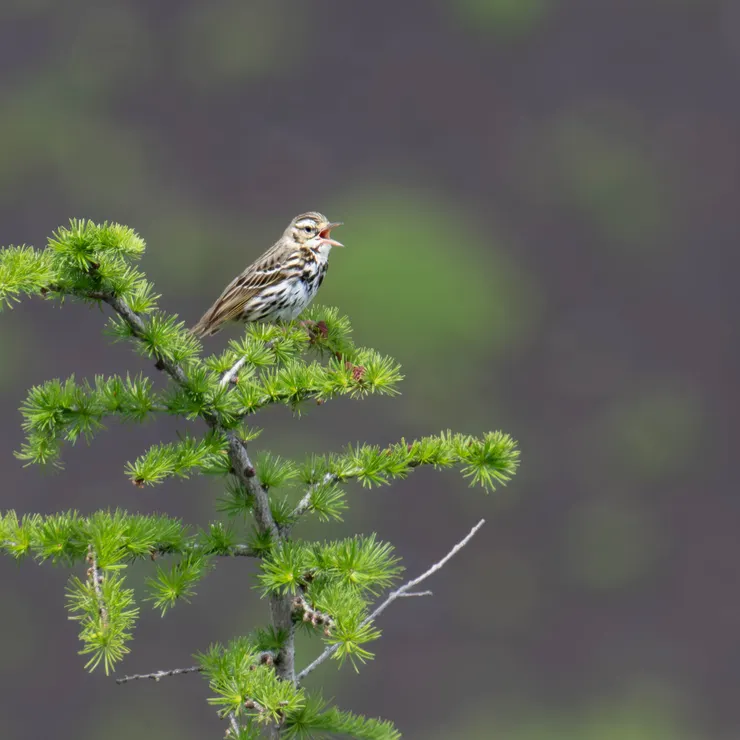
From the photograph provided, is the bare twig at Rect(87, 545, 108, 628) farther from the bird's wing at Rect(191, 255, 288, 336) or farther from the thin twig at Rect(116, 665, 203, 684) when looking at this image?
the bird's wing at Rect(191, 255, 288, 336)

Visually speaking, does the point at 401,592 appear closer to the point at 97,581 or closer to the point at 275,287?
the point at 97,581

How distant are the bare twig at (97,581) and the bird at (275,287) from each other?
840 mm

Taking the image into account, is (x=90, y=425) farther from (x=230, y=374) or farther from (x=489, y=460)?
(x=489, y=460)

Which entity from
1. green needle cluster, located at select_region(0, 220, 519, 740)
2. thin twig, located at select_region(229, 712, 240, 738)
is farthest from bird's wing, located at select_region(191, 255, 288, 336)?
thin twig, located at select_region(229, 712, 240, 738)

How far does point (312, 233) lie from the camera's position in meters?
2.10

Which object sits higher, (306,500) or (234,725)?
(306,500)

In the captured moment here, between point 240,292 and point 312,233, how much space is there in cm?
22

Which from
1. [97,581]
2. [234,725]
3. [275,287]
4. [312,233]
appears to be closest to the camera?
[97,581]

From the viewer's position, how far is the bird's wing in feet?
6.44

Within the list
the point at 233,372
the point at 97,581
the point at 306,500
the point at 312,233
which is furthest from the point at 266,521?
the point at 312,233

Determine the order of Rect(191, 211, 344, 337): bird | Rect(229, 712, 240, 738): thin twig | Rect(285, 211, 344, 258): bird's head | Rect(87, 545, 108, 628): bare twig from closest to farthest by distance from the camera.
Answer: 1. Rect(87, 545, 108, 628): bare twig
2. Rect(229, 712, 240, 738): thin twig
3. Rect(191, 211, 344, 337): bird
4. Rect(285, 211, 344, 258): bird's head

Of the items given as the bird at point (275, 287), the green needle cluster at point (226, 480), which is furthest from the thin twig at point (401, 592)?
the bird at point (275, 287)

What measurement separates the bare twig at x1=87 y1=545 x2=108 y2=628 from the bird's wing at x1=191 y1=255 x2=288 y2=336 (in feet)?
2.84

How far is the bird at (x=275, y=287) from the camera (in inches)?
76.9
